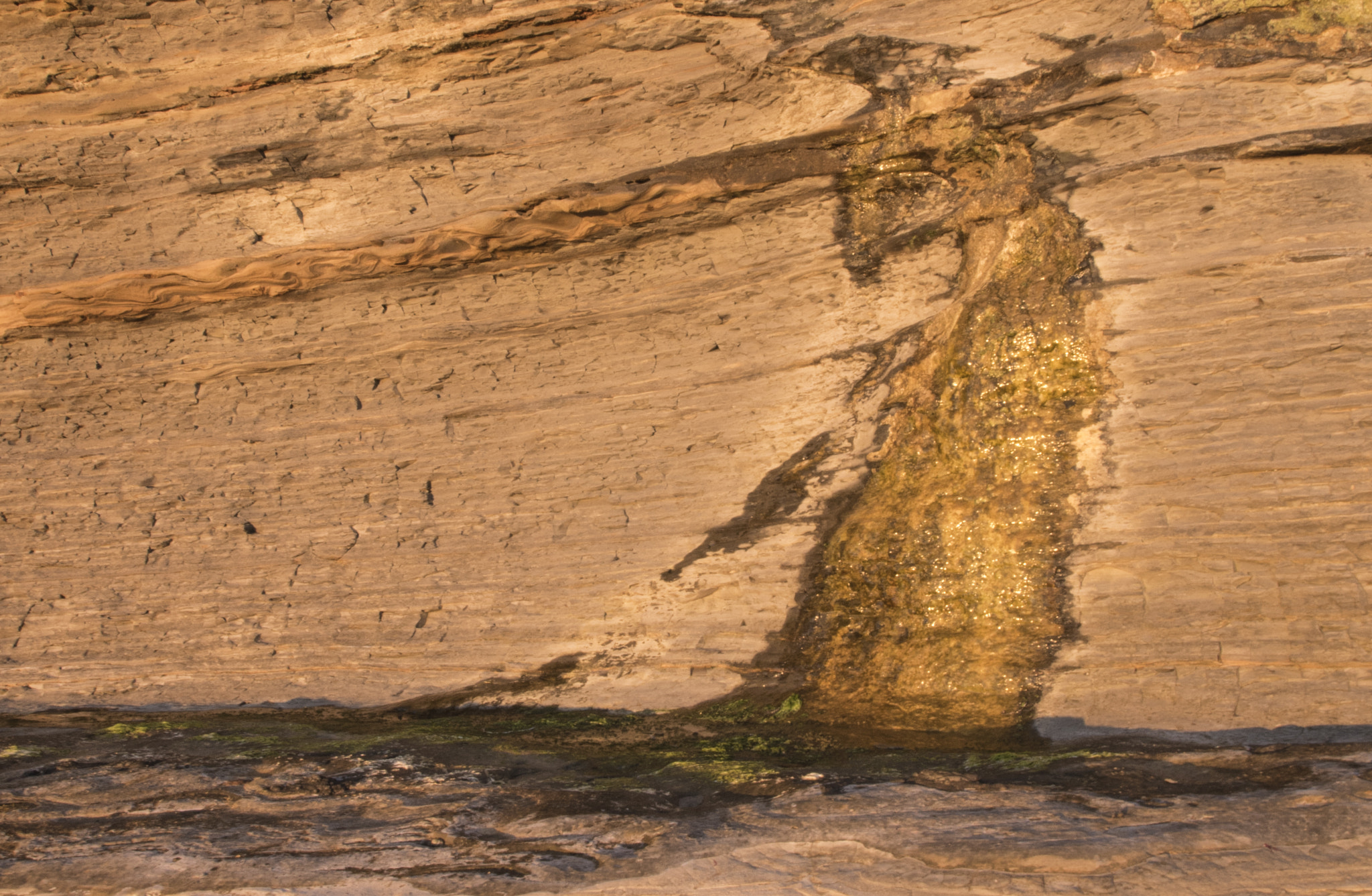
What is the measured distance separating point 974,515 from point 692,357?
116 cm


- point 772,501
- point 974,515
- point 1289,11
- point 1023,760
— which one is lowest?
point 1023,760

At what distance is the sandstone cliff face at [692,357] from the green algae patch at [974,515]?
0.05 feet

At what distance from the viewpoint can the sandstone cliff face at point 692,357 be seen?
258cm

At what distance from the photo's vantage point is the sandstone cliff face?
8.48 ft

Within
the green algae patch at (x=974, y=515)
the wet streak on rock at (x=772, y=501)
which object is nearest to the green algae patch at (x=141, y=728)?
the wet streak on rock at (x=772, y=501)

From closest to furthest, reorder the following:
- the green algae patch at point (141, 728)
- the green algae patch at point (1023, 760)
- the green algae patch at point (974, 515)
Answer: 1. the green algae patch at point (1023, 760)
2. the green algae patch at point (974, 515)
3. the green algae patch at point (141, 728)

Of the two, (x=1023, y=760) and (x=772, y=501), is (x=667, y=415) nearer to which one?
(x=772, y=501)

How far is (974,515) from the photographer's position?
287 centimetres

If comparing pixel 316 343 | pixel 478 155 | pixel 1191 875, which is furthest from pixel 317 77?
pixel 1191 875

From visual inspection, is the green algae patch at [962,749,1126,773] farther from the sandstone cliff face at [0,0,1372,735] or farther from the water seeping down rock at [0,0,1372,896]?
the sandstone cliff face at [0,0,1372,735]

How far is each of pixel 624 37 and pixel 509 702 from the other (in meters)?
2.44

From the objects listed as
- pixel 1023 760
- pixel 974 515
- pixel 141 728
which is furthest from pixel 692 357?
pixel 141 728

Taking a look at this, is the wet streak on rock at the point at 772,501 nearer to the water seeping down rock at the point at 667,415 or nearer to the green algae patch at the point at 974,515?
the water seeping down rock at the point at 667,415

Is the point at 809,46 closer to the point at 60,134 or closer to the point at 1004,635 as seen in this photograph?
the point at 1004,635
